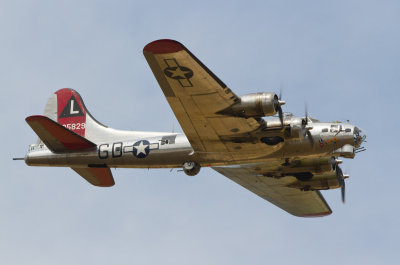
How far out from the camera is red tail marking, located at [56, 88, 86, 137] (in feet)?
110

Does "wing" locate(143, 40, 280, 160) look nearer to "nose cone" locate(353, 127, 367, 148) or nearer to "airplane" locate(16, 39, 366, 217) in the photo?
"airplane" locate(16, 39, 366, 217)

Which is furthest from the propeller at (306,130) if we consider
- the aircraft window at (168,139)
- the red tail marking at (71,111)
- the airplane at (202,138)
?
the red tail marking at (71,111)

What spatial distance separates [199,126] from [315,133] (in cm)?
489

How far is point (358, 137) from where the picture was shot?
28.3 metres

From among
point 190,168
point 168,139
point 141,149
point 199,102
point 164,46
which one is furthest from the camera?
point 141,149

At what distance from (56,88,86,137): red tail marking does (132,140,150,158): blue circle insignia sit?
431cm

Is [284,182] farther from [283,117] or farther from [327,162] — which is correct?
[283,117]

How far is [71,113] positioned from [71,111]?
12 cm

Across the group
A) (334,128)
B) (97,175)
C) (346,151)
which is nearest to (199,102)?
(334,128)

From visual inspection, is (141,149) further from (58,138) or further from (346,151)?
(346,151)

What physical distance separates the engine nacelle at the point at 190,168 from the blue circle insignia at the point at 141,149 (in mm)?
1795

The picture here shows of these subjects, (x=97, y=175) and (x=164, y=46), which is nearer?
(x=164, y=46)

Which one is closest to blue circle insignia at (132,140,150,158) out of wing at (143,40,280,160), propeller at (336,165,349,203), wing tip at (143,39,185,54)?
wing at (143,40,280,160)

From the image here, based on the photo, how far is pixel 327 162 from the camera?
31.3 m
